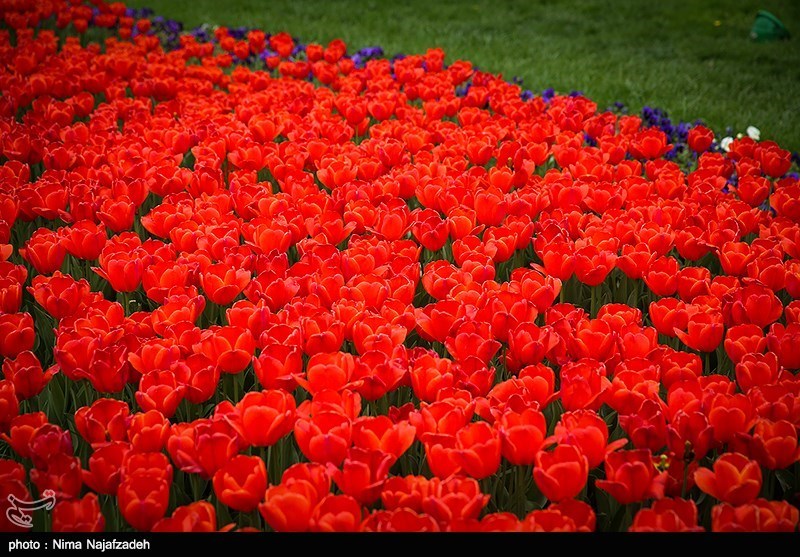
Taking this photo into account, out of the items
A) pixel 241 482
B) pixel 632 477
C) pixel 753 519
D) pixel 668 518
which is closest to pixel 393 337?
pixel 241 482

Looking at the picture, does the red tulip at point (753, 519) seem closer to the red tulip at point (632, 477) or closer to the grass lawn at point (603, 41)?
the red tulip at point (632, 477)

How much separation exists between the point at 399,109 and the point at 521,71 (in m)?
3.89

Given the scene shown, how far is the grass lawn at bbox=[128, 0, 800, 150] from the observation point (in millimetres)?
7664

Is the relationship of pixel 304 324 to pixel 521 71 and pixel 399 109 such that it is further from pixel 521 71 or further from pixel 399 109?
pixel 521 71

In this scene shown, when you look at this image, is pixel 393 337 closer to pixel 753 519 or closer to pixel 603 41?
pixel 753 519

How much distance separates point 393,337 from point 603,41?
927 cm

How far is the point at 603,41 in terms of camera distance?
10.3 meters

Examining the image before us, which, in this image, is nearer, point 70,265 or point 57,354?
point 57,354

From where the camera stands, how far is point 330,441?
5.60ft

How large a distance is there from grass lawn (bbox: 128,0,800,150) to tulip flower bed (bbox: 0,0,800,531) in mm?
3963

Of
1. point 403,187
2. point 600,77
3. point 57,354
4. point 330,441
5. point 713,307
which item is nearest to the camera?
point 330,441

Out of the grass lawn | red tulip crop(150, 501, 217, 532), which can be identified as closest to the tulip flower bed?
red tulip crop(150, 501, 217, 532)
